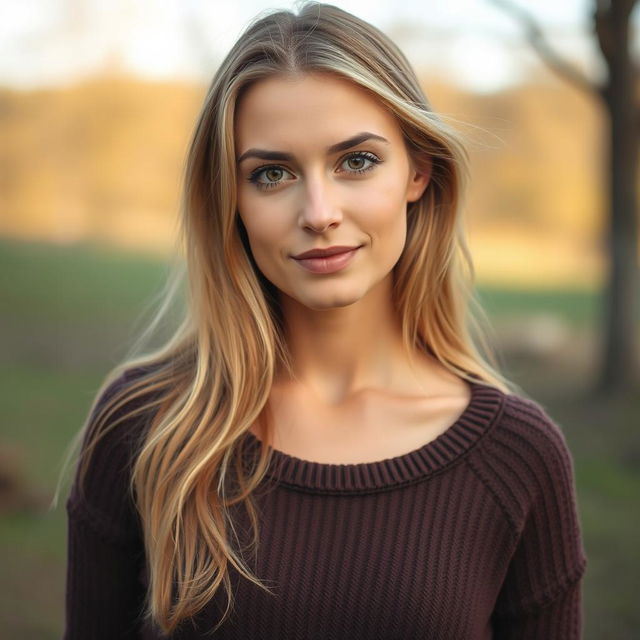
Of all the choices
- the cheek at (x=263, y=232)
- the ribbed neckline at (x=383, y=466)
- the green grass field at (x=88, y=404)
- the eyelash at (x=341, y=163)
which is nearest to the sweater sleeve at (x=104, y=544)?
the ribbed neckline at (x=383, y=466)

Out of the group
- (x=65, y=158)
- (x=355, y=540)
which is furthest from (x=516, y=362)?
(x=355, y=540)

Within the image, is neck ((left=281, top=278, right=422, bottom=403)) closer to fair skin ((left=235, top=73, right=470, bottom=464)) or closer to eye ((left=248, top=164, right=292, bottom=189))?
fair skin ((left=235, top=73, right=470, bottom=464))

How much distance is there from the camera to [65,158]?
8.00 meters

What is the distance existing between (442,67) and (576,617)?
18.3 ft

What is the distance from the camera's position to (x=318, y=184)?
5.21 ft

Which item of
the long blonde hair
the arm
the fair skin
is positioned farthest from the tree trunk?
the arm

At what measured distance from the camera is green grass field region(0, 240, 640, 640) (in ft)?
12.2

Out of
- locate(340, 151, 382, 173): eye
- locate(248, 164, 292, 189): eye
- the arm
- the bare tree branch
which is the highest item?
the bare tree branch

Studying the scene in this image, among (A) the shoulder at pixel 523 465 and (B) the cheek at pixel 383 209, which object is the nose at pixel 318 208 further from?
(A) the shoulder at pixel 523 465

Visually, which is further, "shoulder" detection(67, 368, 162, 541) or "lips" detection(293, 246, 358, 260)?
"shoulder" detection(67, 368, 162, 541)

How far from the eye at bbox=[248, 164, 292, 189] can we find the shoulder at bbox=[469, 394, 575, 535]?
0.65 m

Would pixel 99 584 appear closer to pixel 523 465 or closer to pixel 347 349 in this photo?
pixel 347 349

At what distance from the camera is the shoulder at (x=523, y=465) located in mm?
1725

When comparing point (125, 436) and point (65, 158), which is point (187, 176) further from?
point (65, 158)
